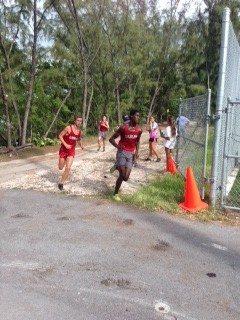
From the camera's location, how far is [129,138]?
22.7ft

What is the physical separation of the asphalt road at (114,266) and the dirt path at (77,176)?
1608 mm

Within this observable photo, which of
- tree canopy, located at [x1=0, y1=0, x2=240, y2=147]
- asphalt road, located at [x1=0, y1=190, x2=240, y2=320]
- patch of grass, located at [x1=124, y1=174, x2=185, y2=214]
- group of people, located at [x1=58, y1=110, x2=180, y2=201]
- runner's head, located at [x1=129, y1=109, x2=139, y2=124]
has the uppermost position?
tree canopy, located at [x1=0, y1=0, x2=240, y2=147]

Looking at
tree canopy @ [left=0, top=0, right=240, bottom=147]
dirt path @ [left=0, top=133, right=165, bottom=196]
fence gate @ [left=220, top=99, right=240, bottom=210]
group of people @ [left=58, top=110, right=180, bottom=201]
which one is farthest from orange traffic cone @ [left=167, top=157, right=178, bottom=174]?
tree canopy @ [left=0, top=0, right=240, bottom=147]

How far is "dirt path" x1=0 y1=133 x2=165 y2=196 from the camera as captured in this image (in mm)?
7992

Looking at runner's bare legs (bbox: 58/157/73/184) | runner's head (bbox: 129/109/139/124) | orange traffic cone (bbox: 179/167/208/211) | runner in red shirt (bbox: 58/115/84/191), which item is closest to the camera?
orange traffic cone (bbox: 179/167/208/211)

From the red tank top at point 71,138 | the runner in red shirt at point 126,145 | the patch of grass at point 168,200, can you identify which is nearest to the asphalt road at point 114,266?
the patch of grass at point 168,200

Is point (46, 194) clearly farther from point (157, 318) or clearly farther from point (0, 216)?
point (157, 318)

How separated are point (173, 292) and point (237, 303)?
1.94 feet

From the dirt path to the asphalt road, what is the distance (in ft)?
5.27

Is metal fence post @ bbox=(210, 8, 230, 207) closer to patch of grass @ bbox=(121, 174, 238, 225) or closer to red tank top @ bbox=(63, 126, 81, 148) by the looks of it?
patch of grass @ bbox=(121, 174, 238, 225)

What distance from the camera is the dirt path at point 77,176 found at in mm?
7992

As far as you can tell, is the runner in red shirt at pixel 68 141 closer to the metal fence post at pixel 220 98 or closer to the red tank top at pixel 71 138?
the red tank top at pixel 71 138

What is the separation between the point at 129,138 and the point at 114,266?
10.4 ft

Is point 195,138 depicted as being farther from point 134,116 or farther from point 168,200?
point 134,116
